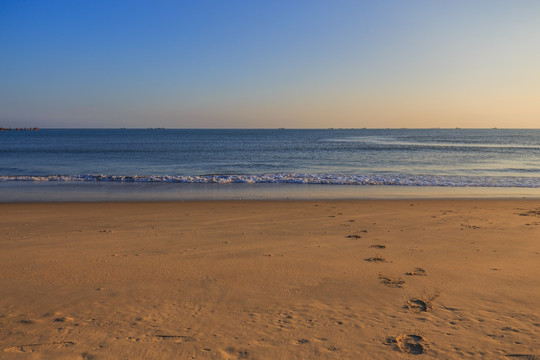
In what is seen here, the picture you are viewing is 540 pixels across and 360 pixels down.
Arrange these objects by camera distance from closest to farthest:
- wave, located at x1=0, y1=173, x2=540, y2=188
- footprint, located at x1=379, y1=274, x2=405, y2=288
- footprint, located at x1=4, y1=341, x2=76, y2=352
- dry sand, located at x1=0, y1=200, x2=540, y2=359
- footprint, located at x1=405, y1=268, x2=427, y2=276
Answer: footprint, located at x1=4, y1=341, x2=76, y2=352 < dry sand, located at x1=0, y1=200, x2=540, y2=359 < footprint, located at x1=379, y1=274, x2=405, y2=288 < footprint, located at x1=405, y1=268, x2=427, y2=276 < wave, located at x1=0, y1=173, x2=540, y2=188

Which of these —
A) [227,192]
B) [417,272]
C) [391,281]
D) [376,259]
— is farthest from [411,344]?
[227,192]

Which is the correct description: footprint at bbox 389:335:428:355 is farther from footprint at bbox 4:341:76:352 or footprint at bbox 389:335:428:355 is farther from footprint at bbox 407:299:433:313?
footprint at bbox 4:341:76:352

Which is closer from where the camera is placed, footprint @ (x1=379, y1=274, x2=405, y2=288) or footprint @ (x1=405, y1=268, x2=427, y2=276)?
footprint @ (x1=379, y1=274, x2=405, y2=288)

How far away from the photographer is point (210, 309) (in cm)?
497

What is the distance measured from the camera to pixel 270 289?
18.8ft

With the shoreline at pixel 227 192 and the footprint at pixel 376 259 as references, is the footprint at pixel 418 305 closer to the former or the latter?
the footprint at pixel 376 259

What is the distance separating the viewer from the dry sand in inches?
160

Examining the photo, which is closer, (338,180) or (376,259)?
(376,259)

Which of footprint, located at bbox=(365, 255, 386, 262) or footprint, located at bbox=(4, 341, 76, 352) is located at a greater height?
footprint, located at bbox=(365, 255, 386, 262)

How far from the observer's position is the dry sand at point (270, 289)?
4066mm

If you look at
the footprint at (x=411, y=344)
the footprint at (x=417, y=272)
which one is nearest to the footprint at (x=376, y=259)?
the footprint at (x=417, y=272)

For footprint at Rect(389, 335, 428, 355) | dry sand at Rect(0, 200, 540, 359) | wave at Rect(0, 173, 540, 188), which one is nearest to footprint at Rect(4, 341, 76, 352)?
dry sand at Rect(0, 200, 540, 359)

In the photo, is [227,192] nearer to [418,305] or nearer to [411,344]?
[418,305]

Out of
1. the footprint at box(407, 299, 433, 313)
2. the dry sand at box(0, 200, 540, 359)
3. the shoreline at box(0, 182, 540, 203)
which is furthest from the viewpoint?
the shoreline at box(0, 182, 540, 203)
